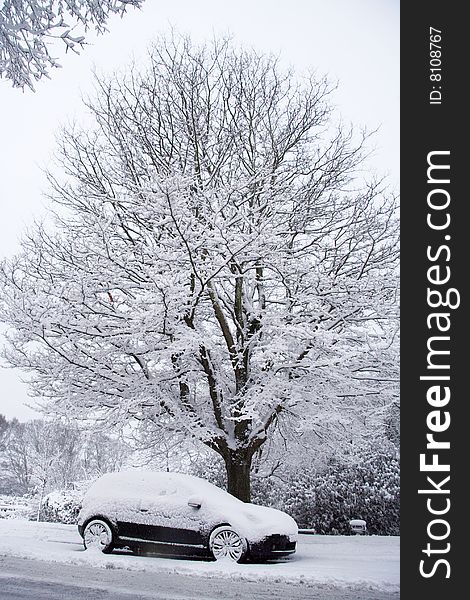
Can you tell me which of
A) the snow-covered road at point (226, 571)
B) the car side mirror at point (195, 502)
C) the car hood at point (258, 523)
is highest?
the car side mirror at point (195, 502)

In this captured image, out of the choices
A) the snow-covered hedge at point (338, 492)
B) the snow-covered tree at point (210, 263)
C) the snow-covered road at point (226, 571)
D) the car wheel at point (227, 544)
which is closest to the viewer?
the snow-covered road at point (226, 571)

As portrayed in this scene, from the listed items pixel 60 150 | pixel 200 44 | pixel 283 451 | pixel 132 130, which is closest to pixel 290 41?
pixel 200 44

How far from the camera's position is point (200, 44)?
21.1 ft

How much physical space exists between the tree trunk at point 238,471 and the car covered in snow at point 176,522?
1206 mm

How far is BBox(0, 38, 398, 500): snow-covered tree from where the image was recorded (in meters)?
5.27

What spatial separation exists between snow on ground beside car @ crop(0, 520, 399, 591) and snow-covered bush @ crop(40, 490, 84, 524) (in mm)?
473

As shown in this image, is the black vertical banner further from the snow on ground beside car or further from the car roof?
the car roof

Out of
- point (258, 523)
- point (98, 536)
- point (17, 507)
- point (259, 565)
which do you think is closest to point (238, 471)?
point (258, 523)

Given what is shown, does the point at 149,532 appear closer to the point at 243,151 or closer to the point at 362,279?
the point at 362,279

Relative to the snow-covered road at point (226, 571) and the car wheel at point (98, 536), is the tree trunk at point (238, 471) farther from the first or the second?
the car wheel at point (98, 536)

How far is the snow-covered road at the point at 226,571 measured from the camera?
3.40 m

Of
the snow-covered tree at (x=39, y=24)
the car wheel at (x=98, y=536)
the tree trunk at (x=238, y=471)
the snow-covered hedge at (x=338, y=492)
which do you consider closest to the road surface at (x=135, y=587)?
the car wheel at (x=98, y=536)

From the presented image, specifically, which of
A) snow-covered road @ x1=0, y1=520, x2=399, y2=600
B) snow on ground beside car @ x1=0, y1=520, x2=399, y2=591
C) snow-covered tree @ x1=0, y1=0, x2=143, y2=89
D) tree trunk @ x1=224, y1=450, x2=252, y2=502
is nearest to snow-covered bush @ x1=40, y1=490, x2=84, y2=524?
snow on ground beside car @ x1=0, y1=520, x2=399, y2=591

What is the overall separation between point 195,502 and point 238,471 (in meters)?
1.52
